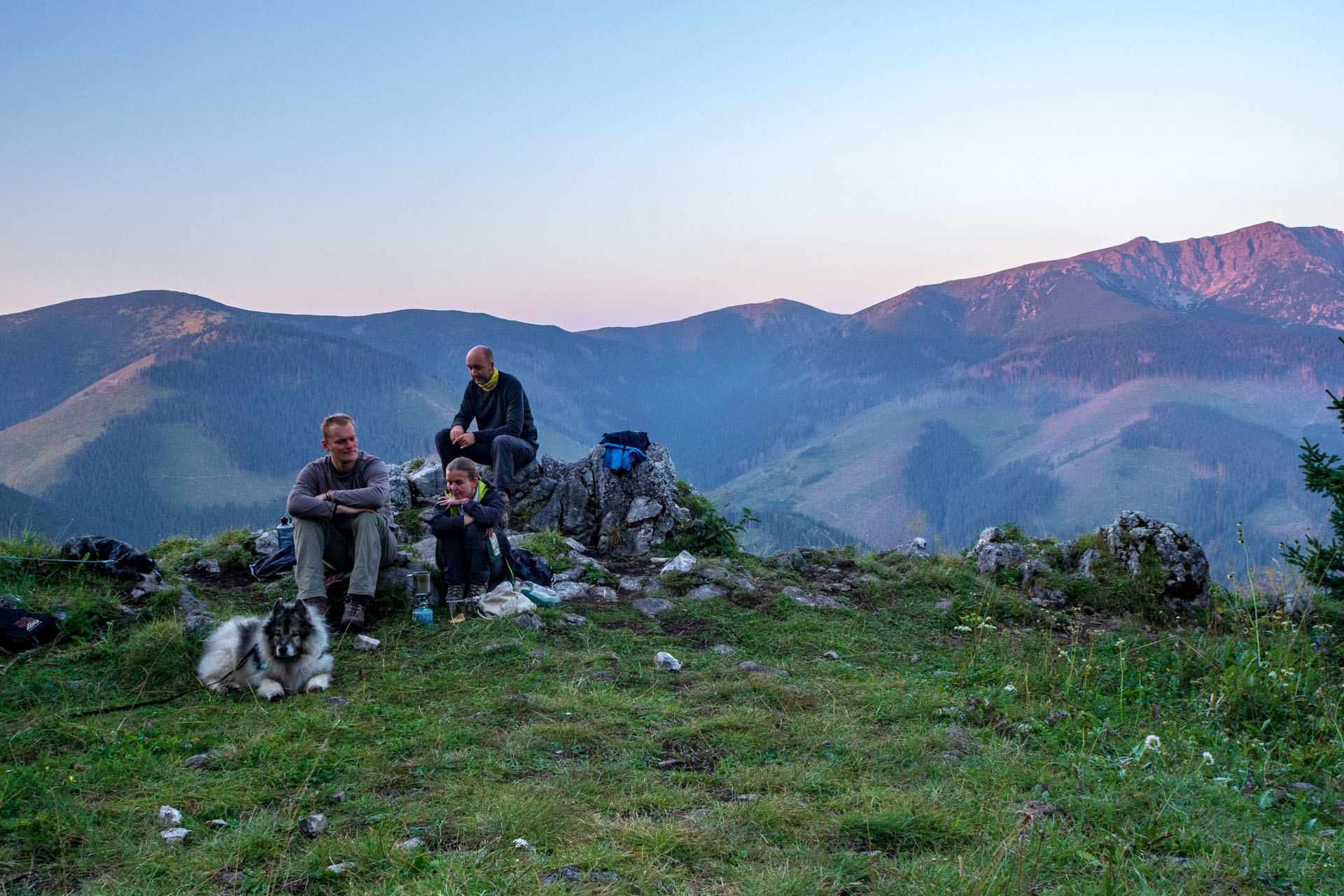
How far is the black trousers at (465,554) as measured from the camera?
843cm

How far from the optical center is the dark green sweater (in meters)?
12.2

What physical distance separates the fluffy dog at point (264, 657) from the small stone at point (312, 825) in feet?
7.85

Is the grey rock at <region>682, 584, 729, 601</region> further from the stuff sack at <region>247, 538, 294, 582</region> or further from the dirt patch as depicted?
the stuff sack at <region>247, 538, 294, 582</region>

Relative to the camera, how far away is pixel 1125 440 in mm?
191500

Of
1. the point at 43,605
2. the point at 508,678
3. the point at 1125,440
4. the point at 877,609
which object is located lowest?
the point at 1125,440

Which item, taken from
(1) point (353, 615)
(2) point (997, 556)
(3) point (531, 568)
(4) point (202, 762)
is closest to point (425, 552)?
(3) point (531, 568)

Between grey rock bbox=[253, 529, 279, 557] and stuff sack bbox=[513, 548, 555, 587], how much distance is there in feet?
12.1

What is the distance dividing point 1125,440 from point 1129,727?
21656 cm

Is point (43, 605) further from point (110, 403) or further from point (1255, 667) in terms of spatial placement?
point (110, 403)

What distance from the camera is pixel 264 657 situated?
19.6 ft

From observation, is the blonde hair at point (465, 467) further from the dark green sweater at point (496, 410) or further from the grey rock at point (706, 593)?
the dark green sweater at point (496, 410)

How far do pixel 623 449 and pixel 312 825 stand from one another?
10175mm

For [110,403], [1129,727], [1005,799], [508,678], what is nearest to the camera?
Answer: [1005,799]

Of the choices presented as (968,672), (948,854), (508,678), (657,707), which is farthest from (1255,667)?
(508,678)
